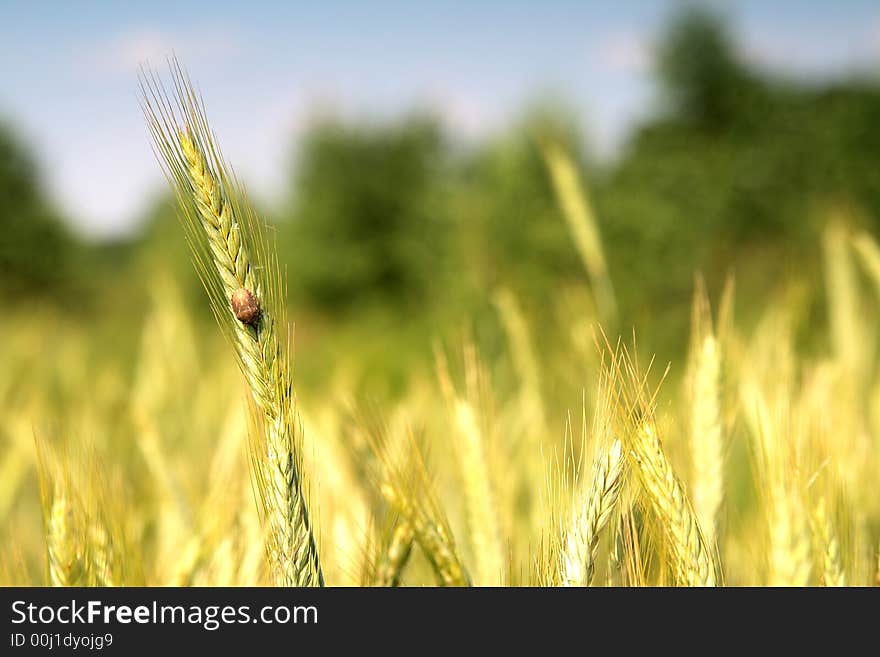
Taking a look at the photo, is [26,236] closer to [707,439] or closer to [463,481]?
[463,481]

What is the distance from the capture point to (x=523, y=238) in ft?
28.5

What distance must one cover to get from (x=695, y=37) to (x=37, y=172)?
15.4 meters

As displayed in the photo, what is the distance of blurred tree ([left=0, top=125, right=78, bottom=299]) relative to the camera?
1445 centimetres

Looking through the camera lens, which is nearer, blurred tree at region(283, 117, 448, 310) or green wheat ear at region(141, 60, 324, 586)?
green wheat ear at region(141, 60, 324, 586)

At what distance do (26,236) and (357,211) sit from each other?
678cm

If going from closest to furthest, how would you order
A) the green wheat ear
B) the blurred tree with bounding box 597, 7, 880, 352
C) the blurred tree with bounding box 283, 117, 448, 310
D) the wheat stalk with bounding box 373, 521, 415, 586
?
the green wheat ear, the wheat stalk with bounding box 373, 521, 415, 586, the blurred tree with bounding box 597, 7, 880, 352, the blurred tree with bounding box 283, 117, 448, 310

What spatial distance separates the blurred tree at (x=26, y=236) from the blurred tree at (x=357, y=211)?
4.79 m

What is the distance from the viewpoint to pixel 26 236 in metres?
14.5

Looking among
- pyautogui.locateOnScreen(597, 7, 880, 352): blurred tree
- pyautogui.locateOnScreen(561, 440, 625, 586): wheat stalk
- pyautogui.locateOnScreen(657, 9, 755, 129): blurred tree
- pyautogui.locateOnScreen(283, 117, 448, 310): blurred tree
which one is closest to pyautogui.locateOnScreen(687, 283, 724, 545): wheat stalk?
pyautogui.locateOnScreen(561, 440, 625, 586): wheat stalk

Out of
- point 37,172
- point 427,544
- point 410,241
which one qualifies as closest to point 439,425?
point 427,544

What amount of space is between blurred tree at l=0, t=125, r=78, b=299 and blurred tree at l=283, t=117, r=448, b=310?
15.7 ft
